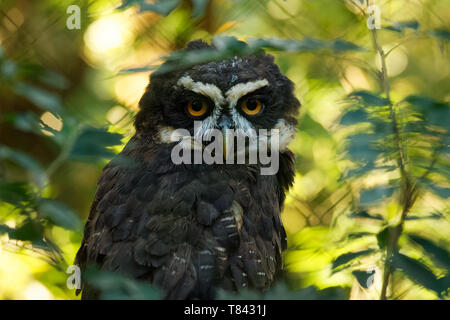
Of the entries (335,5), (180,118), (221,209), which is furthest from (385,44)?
(221,209)

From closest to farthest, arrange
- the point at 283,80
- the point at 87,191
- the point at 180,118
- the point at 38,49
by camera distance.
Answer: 1. the point at 180,118
2. the point at 283,80
3. the point at 38,49
4. the point at 87,191

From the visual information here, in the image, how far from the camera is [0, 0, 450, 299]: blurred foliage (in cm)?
97

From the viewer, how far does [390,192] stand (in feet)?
3.38

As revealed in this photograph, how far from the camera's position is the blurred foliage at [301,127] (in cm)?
97

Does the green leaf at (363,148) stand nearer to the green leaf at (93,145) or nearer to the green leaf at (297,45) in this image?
the green leaf at (297,45)

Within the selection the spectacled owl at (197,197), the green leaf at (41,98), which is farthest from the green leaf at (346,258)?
the green leaf at (41,98)

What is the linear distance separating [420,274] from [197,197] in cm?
80

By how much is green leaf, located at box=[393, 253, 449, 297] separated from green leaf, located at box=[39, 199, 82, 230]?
70 centimetres

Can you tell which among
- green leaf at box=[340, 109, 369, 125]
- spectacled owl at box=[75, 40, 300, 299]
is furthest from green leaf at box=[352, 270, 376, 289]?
spectacled owl at box=[75, 40, 300, 299]

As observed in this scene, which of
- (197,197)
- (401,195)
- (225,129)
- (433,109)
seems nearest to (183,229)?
(197,197)

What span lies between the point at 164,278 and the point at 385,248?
67 centimetres

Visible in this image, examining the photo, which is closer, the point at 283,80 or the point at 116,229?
the point at 116,229

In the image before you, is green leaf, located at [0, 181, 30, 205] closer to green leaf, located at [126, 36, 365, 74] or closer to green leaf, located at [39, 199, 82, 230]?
green leaf, located at [39, 199, 82, 230]
